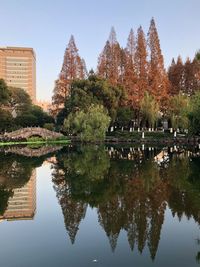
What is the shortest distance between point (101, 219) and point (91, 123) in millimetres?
36534

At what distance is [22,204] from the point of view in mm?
13117

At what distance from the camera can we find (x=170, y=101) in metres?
56.7

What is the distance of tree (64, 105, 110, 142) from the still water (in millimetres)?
27420

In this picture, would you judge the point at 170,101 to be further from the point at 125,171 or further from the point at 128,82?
the point at 125,171

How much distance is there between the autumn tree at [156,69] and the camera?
188ft

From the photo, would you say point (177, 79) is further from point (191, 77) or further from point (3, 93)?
point (3, 93)

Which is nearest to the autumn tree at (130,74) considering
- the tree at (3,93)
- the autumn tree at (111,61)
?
the autumn tree at (111,61)

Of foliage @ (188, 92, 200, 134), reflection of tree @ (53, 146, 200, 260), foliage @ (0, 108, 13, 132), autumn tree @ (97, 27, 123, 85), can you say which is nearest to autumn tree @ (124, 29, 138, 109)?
autumn tree @ (97, 27, 123, 85)

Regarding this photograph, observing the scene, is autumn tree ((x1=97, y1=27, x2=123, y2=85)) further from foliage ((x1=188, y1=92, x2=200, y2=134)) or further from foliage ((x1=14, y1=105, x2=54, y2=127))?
foliage ((x1=188, y1=92, x2=200, y2=134))

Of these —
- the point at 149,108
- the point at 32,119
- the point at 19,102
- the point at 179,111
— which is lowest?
the point at 32,119

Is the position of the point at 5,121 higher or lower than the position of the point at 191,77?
lower

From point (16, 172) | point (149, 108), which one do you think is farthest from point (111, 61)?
point (16, 172)

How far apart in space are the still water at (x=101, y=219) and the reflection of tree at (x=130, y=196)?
22mm

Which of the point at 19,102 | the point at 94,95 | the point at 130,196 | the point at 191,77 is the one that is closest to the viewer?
the point at 130,196
